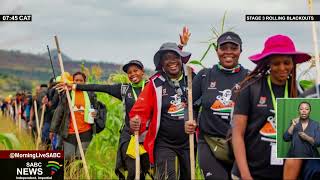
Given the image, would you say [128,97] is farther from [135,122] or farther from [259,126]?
[259,126]

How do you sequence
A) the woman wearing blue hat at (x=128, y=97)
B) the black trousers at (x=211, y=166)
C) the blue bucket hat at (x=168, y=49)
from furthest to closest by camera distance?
the woman wearing blue hat at (x=128, y=97), the blue bucket hat at (x=168, y=49), the black trousers at (x=211, y=166)

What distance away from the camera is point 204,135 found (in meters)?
7.34

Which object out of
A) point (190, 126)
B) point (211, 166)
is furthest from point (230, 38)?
point (211, 166)

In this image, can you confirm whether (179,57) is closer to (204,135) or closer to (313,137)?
(204,135)

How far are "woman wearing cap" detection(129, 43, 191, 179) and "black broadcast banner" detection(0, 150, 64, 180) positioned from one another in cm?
209

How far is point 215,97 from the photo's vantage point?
287 inches

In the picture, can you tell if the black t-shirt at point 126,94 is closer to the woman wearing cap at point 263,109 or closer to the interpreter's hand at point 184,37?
the interpreter's hand at point 184,37

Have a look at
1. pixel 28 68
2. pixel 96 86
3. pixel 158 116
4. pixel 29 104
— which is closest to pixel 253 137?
pixel 158 116

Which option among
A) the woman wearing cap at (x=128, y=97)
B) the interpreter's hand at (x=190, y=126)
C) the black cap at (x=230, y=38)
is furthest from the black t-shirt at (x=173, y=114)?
the woman wearing cap at (x=128, y=97)

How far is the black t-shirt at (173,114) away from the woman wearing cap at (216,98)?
588 mm

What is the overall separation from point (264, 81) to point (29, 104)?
47.7 ft

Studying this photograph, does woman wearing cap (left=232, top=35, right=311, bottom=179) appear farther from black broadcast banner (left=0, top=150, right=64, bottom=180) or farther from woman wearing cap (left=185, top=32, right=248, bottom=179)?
black broadcast banner (left=0, top=150, right=64, bottom=180)

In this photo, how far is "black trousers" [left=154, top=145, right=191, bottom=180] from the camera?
318 inches

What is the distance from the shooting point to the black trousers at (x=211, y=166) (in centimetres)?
709
